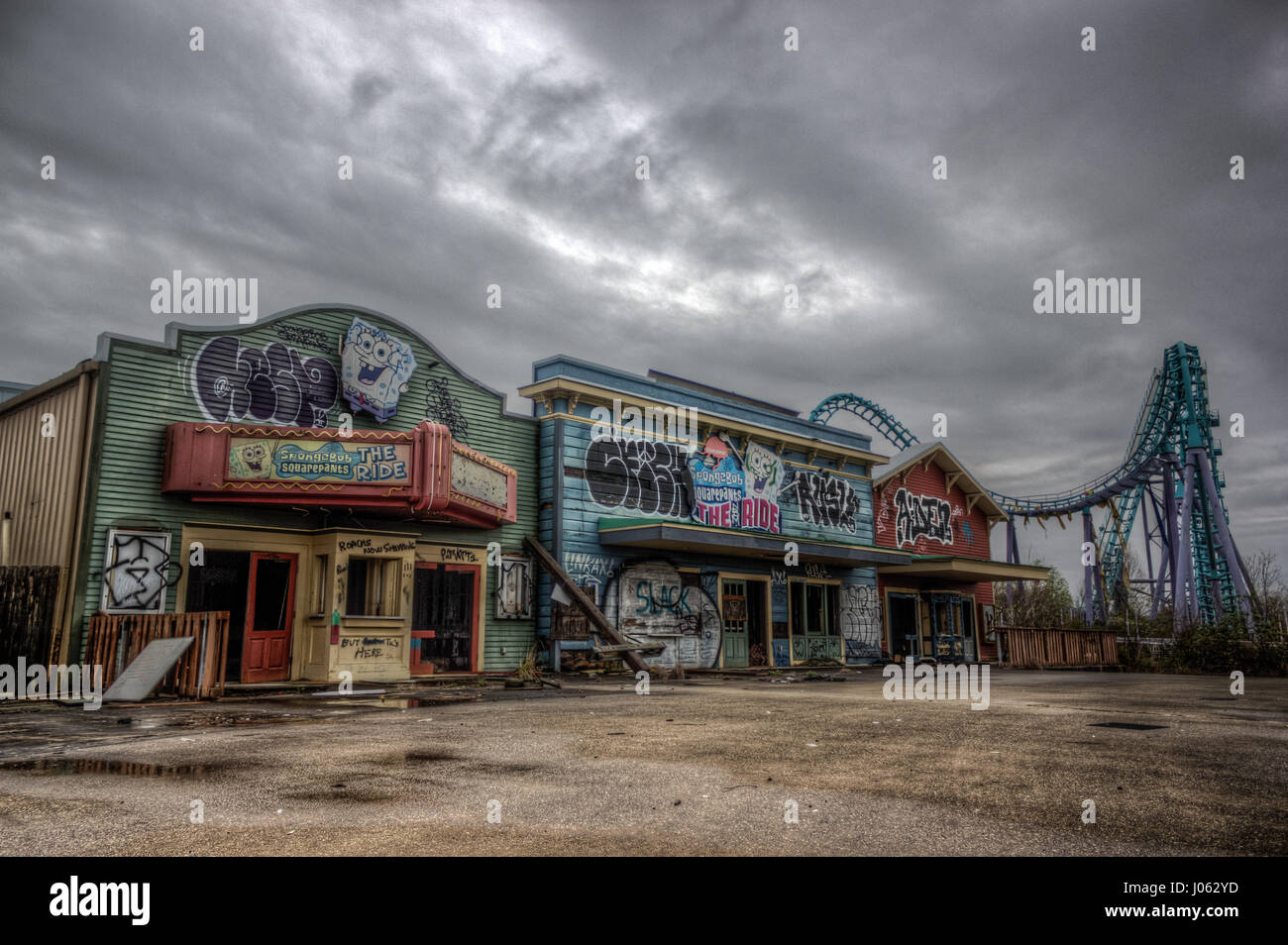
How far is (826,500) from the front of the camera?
26.2 meters

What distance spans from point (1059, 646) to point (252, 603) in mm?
22950

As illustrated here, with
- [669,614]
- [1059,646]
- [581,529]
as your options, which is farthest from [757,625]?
[1059,646]

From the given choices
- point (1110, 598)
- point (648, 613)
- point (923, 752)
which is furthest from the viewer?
point (1110, 598)

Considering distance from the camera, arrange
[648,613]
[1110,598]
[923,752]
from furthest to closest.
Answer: [1110,598], [648,613], [923,752]

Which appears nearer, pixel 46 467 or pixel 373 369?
pixel 46 467

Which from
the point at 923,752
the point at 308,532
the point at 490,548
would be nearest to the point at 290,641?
the point at 308,532

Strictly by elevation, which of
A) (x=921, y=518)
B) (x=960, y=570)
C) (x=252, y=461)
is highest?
(x=921, y=518)

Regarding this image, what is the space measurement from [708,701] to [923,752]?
527 cm

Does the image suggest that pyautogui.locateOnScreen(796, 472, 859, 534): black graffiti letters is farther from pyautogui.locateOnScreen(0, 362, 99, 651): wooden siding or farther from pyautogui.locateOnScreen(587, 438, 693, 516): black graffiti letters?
pyautogui.locateOnScreen(0, 362, 99, 651): wooden siding

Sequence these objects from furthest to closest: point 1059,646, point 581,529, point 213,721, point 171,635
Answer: point 1059,646, point 581,529, point 171,635, point 213,721

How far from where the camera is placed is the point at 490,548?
18469 millimetres

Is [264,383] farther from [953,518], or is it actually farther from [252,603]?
[953,518]

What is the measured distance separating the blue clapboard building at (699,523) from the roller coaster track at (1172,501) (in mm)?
15993
